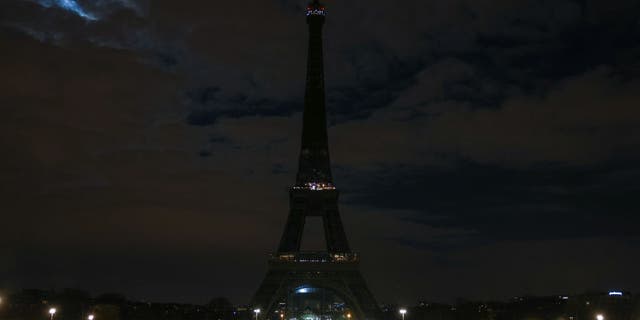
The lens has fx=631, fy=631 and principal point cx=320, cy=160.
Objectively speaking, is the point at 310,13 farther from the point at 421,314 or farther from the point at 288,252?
the point at 421,314

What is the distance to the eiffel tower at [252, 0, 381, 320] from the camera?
265ft

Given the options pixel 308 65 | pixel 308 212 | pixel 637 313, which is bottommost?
pixel 637 313

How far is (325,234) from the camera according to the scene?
86.2 m

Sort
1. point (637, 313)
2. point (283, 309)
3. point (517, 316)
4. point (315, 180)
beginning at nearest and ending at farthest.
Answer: point (637, 313), point (315, 180), point (517, 316), point (283, 309)

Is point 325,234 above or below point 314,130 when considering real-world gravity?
below

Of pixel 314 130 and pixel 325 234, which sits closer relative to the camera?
pixel 325 234

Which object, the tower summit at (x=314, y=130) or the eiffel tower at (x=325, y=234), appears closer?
the eiffel tower at (x=325, y=234)

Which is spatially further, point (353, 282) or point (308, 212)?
point (308, 212)

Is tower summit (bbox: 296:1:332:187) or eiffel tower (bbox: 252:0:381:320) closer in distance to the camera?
eiffel tower (bbox: 252:0:381:320)

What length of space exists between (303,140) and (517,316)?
1744 inches

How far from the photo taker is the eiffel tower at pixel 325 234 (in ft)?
265

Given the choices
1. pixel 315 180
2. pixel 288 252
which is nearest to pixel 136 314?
pixel 288 252

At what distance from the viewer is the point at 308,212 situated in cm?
8875

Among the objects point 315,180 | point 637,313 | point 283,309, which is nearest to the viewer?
point 637,313
